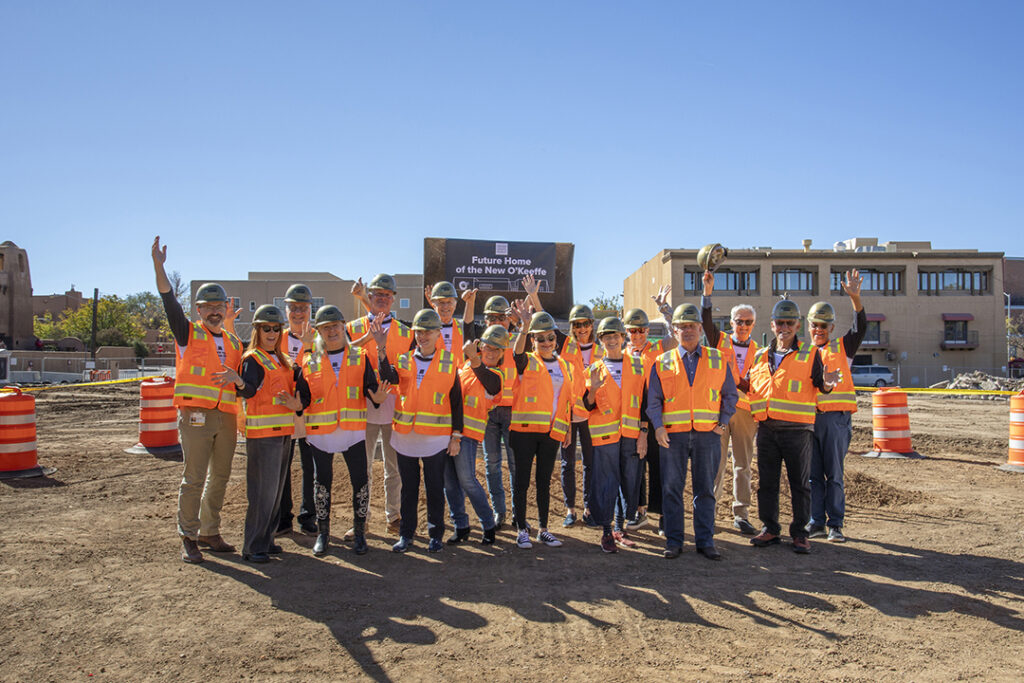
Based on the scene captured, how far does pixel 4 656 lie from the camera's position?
4113 mm

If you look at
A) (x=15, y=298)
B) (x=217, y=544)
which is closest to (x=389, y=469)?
(x=217, y=544)

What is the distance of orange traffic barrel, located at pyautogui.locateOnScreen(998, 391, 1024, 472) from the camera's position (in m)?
10.9

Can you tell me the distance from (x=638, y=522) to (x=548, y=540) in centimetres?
123

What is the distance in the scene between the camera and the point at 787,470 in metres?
6.41

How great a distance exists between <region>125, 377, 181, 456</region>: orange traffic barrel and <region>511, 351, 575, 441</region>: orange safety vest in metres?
8.26

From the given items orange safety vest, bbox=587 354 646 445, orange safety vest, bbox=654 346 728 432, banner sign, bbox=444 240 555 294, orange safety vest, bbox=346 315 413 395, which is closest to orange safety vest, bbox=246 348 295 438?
orange safety vest, bbox=346 315 413 395

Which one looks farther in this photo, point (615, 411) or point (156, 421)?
point (156, 421)

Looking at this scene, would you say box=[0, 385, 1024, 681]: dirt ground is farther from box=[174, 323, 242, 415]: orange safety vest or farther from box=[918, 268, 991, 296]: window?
box=[918, 268, 991, 296]: window

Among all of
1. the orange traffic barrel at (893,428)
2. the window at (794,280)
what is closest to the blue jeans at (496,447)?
the orange traffic barrel at (893,428)

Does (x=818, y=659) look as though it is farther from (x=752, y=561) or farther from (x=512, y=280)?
(x=512, y=280)

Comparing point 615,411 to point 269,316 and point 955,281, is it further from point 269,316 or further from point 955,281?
point 955,281

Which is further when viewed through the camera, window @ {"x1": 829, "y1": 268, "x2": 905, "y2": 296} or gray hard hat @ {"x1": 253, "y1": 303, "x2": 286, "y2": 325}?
window @ {"x1": 829, "y1": 268, "x2": 905, "y2": 296}

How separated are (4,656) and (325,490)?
2445 mm

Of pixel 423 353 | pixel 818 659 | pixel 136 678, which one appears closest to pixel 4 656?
pixel 136 678
